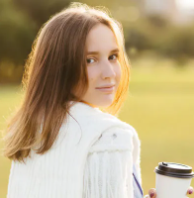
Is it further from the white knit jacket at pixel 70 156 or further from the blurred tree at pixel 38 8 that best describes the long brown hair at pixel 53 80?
the blurred tree at pixel 38 8

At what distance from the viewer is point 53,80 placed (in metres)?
1.41

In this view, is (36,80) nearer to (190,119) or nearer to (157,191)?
(157,191)

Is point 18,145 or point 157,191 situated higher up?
point 18,145

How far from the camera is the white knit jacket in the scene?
125 cm

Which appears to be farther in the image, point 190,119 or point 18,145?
point 190,119

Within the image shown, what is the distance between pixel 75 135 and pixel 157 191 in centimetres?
40

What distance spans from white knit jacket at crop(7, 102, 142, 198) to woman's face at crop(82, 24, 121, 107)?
Result: 0.31 feet

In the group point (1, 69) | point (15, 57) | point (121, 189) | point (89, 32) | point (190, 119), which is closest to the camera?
point (121, 189)

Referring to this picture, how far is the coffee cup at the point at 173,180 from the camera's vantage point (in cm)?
139

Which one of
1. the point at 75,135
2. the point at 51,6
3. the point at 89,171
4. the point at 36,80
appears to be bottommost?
the point at 89,171

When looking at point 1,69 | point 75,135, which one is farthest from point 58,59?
point 1,69

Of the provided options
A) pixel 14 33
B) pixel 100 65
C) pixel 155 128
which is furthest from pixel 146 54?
pixel 100 65

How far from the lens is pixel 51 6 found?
60.6 ft

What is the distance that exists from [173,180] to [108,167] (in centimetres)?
29
